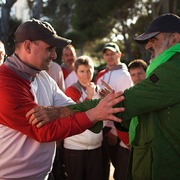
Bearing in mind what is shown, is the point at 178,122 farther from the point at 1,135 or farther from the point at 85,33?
the point at 85,33

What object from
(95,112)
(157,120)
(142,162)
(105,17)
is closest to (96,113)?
(95,112)

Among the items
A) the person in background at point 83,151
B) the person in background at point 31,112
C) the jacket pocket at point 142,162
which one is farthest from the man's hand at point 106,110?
the person in background at point 83,151

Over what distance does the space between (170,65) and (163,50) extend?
0.92 ft

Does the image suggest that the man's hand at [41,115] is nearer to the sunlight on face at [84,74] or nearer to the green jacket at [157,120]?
the green jacket at [157,120]

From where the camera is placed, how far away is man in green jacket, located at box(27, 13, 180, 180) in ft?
7.97

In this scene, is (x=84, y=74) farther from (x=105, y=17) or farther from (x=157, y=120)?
(x=105, y=17)

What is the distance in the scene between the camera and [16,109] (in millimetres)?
2418

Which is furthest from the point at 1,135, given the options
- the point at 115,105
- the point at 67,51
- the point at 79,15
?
the point at 79,15

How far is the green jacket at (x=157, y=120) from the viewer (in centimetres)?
242

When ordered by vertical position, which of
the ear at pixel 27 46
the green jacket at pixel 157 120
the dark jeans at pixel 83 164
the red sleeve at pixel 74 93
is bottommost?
the dark jeans at pixel 83 164

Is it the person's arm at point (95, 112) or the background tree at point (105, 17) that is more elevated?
the person's arm at point (95, 112)

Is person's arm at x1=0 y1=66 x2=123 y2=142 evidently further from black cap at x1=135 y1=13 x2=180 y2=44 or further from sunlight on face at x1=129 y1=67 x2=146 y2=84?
sunlight on face at x1=129 y1=67 x2=146 y2=84

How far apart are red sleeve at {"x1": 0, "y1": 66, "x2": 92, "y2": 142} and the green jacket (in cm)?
25

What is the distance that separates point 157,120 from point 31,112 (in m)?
0.89
